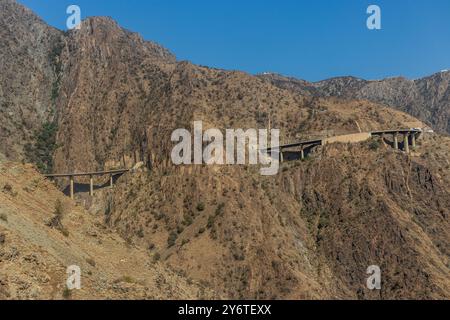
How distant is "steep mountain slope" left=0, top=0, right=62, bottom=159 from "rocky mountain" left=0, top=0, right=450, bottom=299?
7.95 feet

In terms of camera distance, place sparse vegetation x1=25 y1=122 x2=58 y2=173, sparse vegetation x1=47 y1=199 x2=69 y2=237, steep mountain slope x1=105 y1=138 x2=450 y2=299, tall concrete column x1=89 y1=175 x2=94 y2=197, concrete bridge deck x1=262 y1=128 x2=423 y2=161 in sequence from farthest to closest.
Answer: sparse vegetation x1=25 y1=122 x2=58 y2=173
tall concrete column x1=89 y1=175 x2=94 y2=197
concrete bridge deck x1=262 y1=128 x2=423 y2=161
steep mountain slope x1=105 y1=138 x2=450 y2=299
sparse vegetation x1=47 y1=199 x2=69 y2=237

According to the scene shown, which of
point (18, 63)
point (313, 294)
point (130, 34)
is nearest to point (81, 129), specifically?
point (18, 63)

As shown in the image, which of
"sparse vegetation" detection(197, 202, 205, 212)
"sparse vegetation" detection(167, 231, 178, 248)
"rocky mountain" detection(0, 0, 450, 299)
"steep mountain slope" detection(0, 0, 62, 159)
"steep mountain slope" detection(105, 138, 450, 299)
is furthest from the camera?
"steep mountain slope" detection(0, 0, 62, 159)

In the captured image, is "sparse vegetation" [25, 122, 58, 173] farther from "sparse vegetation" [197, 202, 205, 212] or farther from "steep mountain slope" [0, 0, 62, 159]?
"sparse vegetation" [197, 202, 205, 212]

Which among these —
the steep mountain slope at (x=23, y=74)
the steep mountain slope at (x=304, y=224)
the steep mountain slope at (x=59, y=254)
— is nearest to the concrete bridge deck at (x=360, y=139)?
the steep mountain slope at (x=304, y=224)

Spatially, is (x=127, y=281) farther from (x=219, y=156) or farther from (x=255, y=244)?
(x=219, y=156)

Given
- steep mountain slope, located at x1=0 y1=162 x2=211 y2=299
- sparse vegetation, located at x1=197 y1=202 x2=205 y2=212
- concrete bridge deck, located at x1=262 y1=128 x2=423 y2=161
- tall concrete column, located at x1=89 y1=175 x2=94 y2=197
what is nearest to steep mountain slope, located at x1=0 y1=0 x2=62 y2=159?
tall concrete column, located at x1=89 y1=175 x2=94 y2=197

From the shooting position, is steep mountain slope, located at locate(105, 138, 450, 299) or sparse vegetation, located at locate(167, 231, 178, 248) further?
sparse vegetation, located at locate(167, 231, 178, 248)

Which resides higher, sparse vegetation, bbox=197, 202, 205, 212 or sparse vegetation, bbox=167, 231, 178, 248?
sparse vegetation, bbox=197, 202, 205, 212

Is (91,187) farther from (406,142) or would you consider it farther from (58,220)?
(58,220)

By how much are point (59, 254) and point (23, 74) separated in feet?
422

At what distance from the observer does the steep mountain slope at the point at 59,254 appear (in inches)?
1005

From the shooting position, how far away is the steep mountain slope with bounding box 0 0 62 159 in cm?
13538

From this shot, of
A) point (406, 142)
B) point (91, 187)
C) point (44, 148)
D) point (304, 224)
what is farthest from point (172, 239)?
point (44, 148)
